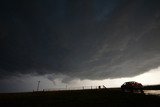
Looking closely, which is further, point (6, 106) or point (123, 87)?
point (123, 87)

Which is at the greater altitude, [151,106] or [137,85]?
[137,85]

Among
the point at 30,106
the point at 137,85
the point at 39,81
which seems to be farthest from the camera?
the point at 39,81

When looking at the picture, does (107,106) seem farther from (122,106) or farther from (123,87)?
(123,87)

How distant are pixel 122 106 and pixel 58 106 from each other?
8.74 m

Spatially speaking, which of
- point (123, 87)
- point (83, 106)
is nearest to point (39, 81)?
point (123, 87)

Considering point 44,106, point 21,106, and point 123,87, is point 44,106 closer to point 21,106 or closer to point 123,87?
point 21,106

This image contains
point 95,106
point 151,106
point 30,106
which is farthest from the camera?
point 30,106

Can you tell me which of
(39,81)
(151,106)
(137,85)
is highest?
(39,81)

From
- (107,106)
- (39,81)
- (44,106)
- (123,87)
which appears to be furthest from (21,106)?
(39,81)

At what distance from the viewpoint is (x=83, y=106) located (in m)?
20.8

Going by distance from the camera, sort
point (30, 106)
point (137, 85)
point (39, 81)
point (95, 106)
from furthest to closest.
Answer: point (39, 81)
point (137, 85)
point (30, 106)
point (95, 106)

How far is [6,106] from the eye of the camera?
77.3 feet

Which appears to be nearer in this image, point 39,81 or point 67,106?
point 67,106

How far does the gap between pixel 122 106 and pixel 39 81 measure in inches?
2896
